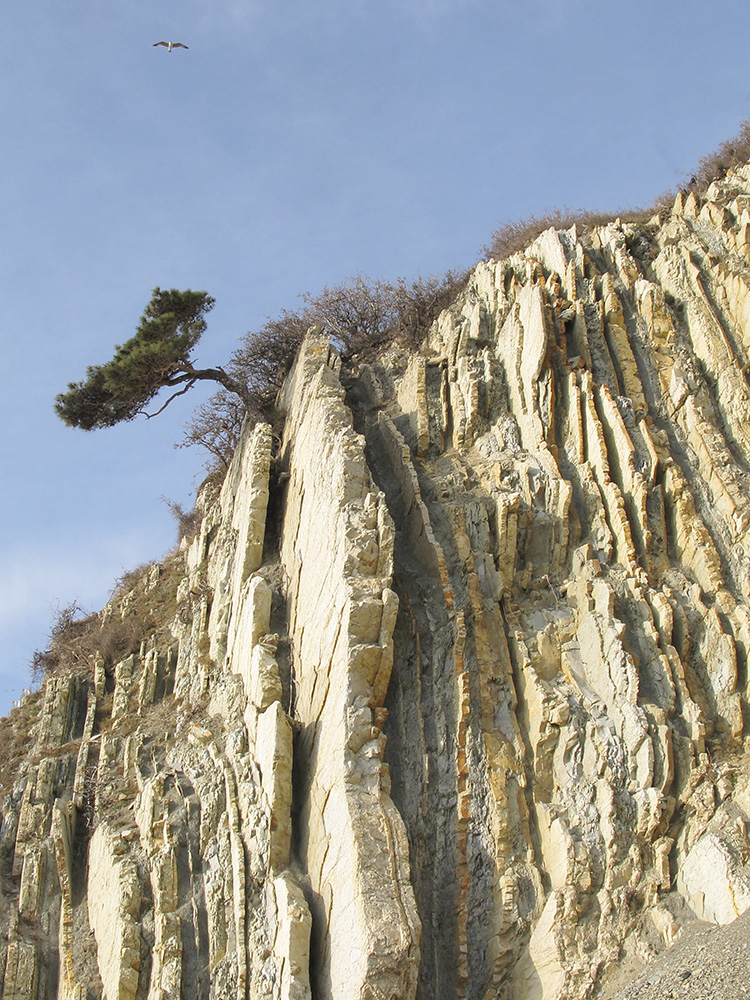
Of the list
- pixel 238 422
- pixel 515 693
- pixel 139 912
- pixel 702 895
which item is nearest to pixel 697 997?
pixel 702 895

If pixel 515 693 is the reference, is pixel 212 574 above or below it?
above

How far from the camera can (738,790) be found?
34.2 ft

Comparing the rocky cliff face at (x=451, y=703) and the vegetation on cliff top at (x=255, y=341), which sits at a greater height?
the vegetation on cliff top at (x=255, y=341)

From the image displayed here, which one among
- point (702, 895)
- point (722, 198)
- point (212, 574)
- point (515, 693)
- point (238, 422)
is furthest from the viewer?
point (238, 422)

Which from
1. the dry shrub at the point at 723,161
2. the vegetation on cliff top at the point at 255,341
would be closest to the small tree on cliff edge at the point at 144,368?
the vegetation on cliff top at the point at 255,341

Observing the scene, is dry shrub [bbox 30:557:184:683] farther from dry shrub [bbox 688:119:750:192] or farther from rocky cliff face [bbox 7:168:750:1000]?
dry shrub [bbox 688:119:750:192]

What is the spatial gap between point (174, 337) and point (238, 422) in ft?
8.44

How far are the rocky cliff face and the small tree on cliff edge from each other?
11.2ft

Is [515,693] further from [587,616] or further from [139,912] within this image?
[139,912]

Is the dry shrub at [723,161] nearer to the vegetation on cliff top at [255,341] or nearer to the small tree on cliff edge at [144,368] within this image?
the vegetation on cliff top at [255,341]

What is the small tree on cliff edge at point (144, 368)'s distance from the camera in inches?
755

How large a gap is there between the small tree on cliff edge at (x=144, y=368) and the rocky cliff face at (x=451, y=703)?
341 cm

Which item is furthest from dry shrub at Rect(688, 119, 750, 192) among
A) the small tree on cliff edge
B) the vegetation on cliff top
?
the small tree on cliff edge

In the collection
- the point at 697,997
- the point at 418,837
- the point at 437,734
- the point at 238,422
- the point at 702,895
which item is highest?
the point at 238,422
